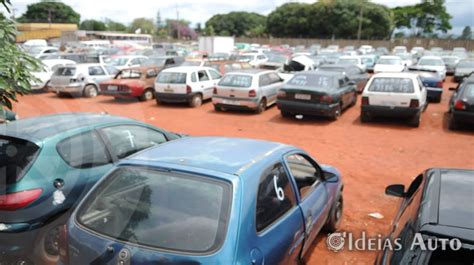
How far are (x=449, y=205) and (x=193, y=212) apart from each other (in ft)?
6.22

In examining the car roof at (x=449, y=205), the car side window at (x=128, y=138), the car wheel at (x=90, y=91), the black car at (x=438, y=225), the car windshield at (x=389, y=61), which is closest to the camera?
the black car at (x=438, y=225)

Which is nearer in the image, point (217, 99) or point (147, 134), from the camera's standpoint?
point (147, 134)

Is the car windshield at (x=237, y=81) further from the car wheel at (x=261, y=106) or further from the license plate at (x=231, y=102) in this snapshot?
the car wheel at (x=261, y=106)

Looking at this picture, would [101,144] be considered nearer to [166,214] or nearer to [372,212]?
[166,214]

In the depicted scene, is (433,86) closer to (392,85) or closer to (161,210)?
(392,85)

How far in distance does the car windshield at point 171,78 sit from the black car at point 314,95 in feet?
14.7

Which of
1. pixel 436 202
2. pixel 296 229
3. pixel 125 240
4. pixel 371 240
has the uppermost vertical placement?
pixel 436 202

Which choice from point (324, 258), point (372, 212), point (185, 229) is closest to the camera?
point (185, 229)

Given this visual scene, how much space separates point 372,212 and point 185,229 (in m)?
3.93

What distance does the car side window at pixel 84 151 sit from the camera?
155 inches

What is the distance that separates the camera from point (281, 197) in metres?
3.10

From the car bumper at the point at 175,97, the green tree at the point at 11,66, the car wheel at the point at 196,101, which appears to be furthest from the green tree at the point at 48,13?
the green tree at the point at 11,66

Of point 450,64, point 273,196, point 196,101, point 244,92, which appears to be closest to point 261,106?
point 244,92

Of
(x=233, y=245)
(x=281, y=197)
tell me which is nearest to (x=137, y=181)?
(x=233, y=245)
